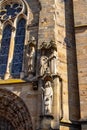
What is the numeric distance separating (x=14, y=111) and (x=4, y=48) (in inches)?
108

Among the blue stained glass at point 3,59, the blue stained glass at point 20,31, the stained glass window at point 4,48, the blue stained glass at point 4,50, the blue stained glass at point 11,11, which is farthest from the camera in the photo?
the blue stained glass at point 11,11

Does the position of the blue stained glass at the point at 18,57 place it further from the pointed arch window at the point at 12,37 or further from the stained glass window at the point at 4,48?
the stained glass window at the point at 4,48

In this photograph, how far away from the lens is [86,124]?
788cm

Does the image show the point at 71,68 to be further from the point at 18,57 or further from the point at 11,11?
the point at 11,11

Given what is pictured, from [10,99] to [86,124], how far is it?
2481 mm

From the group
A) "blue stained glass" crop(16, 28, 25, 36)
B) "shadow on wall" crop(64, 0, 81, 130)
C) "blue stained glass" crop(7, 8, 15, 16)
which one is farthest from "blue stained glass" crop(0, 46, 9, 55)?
"shadow on wall" crop(64, 0, 81, 130)

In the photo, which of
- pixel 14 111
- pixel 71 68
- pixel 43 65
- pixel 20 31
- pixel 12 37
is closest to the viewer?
pixel 14 111

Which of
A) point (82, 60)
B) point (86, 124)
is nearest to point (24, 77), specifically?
point (82, 60)

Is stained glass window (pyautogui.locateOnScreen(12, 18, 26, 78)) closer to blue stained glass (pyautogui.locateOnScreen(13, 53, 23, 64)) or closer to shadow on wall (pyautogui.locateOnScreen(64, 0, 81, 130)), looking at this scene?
blue stained glass (pyautogui.locateOnScreen(13, 53, 23, 64))

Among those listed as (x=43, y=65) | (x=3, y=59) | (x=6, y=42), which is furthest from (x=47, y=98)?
(x=6, y=42)

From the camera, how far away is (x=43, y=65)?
873 centimetres

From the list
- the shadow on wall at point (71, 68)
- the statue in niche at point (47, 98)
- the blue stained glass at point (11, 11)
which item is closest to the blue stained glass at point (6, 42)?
the blue stained glass at point (11, 11)

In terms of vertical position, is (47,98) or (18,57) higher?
(18,57)

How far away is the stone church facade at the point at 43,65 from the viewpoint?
318 inches
